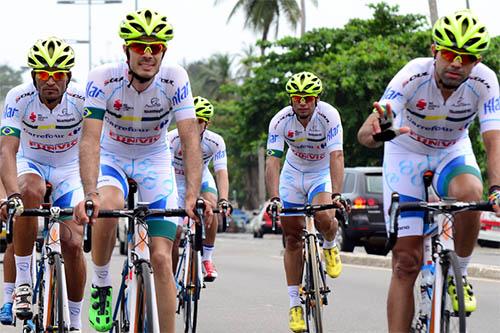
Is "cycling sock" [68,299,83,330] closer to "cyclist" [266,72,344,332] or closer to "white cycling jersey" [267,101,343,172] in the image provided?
"cyclist" [266,72,344,332]

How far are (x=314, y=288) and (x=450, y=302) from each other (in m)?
3.09

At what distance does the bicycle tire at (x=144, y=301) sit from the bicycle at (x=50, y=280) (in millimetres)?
1147

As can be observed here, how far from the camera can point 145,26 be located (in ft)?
24.2

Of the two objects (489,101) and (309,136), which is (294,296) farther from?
(489,101)

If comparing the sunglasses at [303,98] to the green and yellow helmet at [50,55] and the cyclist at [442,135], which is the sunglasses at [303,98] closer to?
the green and yellow helmet at [50,55]

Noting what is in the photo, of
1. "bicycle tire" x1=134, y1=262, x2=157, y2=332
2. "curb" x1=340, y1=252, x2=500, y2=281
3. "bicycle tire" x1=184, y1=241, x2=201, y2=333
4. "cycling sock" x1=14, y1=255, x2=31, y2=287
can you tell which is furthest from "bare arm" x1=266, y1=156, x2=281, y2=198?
"curb" x1=340, y1=252, x2=500, y2=281

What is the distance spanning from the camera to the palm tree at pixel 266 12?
2462 inches

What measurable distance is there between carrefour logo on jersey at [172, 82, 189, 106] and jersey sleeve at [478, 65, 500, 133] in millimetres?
1922

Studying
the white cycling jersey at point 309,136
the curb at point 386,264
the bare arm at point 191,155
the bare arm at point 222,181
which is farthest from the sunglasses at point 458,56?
the curb at point 386,264

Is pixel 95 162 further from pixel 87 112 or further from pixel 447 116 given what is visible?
pixel 447 116

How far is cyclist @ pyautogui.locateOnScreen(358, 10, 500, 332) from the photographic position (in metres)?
7.11

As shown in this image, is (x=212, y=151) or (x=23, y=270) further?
(x=212, y=151)

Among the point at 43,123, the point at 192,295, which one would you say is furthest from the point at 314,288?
the point at 43,123

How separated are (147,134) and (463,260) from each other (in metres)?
2.32
